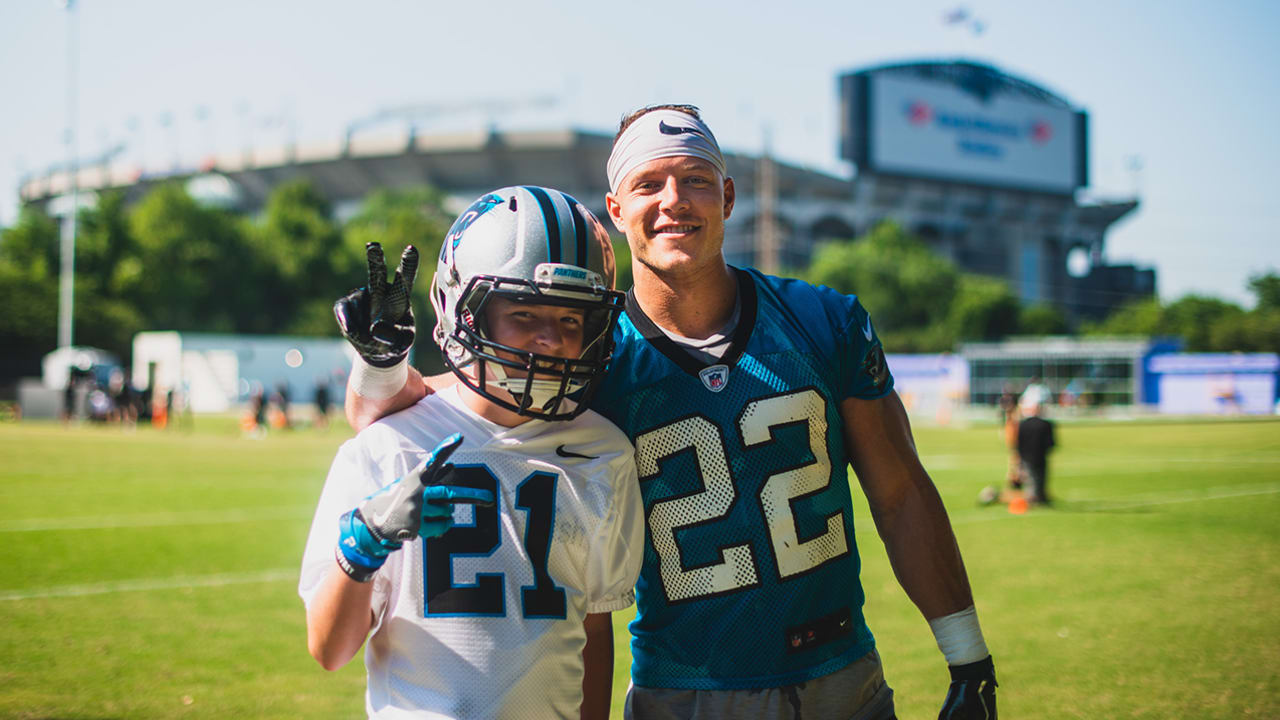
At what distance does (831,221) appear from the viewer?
3875 inches

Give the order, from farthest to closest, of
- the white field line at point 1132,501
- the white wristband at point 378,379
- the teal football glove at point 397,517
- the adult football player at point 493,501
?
the white field line at point 1132,501 → the white wristband at point 378,379 → the adult football player at point 493,501 → the teal football glove at point 397,517

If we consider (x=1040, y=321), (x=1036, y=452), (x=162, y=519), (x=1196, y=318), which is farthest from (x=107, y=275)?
(x=1196, y=318)

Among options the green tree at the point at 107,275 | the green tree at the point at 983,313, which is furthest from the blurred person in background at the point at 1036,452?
the green tree at the point at 983,313

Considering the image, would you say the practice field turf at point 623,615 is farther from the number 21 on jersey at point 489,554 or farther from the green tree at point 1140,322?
the green tree at point 1140,322

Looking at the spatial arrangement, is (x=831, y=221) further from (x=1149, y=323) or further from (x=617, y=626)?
(x=617, y=626)

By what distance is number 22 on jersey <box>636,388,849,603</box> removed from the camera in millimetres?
2854

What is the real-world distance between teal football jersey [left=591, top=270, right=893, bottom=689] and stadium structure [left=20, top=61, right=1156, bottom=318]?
263 ft

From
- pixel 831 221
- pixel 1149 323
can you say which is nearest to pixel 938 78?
pixel 831 221

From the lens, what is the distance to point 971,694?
9.28 feet

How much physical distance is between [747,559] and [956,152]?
10057 centimetres

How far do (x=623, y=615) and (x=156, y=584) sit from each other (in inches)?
167

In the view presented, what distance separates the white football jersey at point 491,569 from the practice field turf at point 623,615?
3.61m

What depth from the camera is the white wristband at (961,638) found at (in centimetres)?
287

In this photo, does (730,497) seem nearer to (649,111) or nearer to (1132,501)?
(649,111)
